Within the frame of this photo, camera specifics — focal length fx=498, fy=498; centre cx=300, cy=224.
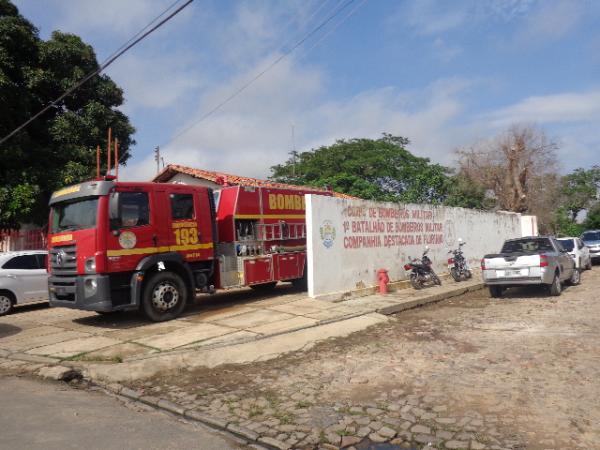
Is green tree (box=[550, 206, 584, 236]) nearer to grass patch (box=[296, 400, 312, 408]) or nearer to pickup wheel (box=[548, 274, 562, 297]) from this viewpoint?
pickup wheel (box=[548, 274, 562, 297])

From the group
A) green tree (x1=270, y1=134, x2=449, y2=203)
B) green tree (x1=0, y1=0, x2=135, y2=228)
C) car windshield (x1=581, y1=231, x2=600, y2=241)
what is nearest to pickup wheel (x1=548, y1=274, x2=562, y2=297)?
car windshield (x1=581, y1=231, x2=600, y2=241)

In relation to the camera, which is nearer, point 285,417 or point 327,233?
point 285,417

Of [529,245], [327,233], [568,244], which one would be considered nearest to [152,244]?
[327,233]

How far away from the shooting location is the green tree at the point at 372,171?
1248 inches

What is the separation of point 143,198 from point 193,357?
3595 mm

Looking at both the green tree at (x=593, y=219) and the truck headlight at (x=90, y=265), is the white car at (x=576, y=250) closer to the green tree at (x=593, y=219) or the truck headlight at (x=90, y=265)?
the truck headlight at (x=90, y=265)

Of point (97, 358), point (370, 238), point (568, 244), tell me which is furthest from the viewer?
point (568, 244)

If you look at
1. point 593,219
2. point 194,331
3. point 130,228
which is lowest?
point 194,331

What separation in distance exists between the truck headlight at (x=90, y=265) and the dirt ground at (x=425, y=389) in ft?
10.5

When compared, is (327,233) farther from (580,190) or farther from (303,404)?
(580,190)

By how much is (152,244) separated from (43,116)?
36.1ft

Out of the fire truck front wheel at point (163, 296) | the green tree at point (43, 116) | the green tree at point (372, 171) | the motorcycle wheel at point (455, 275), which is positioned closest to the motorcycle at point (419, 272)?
the motorcycle wheel at point (455, 275)

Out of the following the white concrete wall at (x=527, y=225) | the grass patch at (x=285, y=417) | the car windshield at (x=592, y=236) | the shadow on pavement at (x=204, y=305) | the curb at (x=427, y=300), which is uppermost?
the white concrete wall at (x=527, y=225)

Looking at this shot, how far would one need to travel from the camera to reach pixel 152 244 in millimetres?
9469
